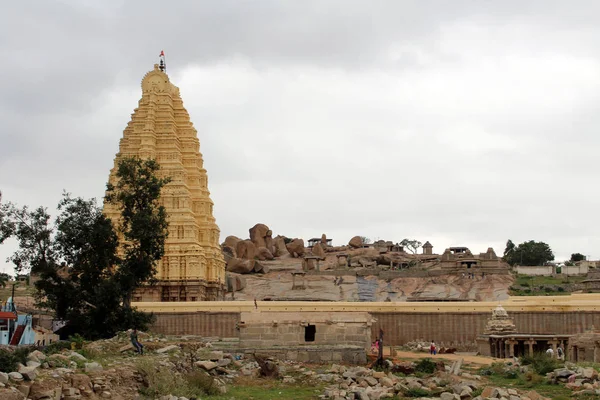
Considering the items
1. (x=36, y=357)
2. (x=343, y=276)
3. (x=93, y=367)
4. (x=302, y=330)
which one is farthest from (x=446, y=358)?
(x=343, y=276)

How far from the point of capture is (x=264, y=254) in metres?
91.7

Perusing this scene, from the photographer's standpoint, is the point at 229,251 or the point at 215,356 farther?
the point at 229,251

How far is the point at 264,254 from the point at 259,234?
4.01m

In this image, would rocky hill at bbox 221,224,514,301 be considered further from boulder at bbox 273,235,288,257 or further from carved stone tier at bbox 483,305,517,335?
carved stone tier at bbox 483,305,517,335

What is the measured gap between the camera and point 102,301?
36.6m

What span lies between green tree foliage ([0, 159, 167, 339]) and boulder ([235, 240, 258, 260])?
51177 mm

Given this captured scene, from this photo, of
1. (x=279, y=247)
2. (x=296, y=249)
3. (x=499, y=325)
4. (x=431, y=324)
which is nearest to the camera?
(x=499, y=325)

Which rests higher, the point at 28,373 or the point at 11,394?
the point at 28,373

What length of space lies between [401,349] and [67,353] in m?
22.1

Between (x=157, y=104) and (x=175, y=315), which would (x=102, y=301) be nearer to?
(x=175, y=315)

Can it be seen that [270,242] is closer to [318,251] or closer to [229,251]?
[318,251]

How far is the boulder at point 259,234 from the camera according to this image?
3728 inches

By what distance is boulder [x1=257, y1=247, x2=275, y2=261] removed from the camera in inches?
3600

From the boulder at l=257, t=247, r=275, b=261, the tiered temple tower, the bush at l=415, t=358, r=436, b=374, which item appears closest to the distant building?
the boulder at l=257, t=247, r=275, b=261
